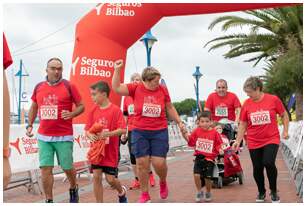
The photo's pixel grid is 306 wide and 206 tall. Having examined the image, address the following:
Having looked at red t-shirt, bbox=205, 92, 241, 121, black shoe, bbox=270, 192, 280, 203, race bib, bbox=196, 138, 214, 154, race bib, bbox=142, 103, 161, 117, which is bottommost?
black shoe, bbox=270, 192, 280, 203

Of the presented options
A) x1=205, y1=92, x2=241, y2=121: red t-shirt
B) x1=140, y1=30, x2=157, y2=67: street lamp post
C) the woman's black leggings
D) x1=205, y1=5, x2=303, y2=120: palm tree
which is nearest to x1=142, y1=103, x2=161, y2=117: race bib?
the woman's black leggings

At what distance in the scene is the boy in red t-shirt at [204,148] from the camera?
6.88 meters

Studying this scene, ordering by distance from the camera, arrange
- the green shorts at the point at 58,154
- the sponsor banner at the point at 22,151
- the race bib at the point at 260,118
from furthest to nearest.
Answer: the sponsor banner at the point at 22,151 → the race bib at the point at 260,118 → the green shorts at the point at 58,154

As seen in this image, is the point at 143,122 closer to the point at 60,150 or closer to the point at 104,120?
the point at 104,120

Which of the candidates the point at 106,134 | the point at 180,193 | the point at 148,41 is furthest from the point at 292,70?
the point at 106,134

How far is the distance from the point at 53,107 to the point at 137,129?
3.58 feet

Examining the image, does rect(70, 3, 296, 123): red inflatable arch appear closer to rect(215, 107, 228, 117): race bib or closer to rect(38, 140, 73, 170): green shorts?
rect(215, 107, 228, 117): race bib

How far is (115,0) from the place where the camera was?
10.7 metres

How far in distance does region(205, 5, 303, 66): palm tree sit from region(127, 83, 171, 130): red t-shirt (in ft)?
66.7

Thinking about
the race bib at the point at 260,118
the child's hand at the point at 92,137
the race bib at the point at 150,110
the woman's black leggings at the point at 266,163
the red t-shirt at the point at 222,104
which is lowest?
the woman's black leggings at the point at 266,163

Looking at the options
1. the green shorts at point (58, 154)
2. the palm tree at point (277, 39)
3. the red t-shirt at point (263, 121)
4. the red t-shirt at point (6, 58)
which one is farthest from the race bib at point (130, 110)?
the palm tree at point (277, 39)

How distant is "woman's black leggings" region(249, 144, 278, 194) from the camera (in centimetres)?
638

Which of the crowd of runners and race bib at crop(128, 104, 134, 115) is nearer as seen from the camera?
the crowd of runners

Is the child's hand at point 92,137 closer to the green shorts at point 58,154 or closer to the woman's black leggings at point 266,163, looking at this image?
the green shorts at point 58,154
